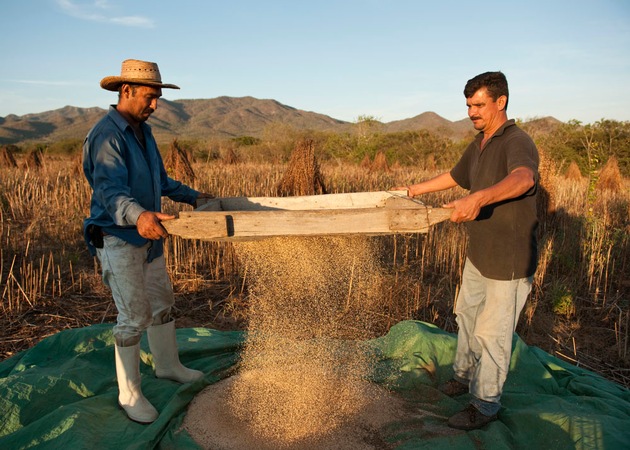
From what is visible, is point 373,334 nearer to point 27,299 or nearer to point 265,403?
point 265,403

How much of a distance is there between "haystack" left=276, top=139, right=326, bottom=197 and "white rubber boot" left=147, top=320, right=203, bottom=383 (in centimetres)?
289

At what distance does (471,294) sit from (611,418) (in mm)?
890

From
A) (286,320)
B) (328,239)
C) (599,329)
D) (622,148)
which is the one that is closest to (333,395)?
(286,320)

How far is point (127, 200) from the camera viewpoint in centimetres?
218

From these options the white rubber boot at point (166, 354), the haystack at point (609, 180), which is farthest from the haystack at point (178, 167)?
the haystack at point (609, 180)

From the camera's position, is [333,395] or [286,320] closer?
[333,395]

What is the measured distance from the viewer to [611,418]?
2301 millimetres

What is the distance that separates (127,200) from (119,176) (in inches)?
7.3

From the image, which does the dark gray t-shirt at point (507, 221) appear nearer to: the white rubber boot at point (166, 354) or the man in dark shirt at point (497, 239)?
the man in dark shirt at point (497, 239)

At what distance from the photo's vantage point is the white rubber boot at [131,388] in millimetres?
2469

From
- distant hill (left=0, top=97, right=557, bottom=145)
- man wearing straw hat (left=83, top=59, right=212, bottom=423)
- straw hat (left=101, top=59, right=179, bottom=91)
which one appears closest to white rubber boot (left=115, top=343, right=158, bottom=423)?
man wearing straw hat (left=83, top=59, right=212, bottom=423)

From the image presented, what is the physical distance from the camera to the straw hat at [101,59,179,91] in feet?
7.85

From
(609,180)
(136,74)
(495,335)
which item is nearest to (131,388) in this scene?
(136,74)

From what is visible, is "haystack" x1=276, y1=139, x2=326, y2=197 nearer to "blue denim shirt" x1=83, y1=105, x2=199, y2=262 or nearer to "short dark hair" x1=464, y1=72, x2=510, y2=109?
"blue denim shirt" x1=83, y1=105, x2=199, y2=262
